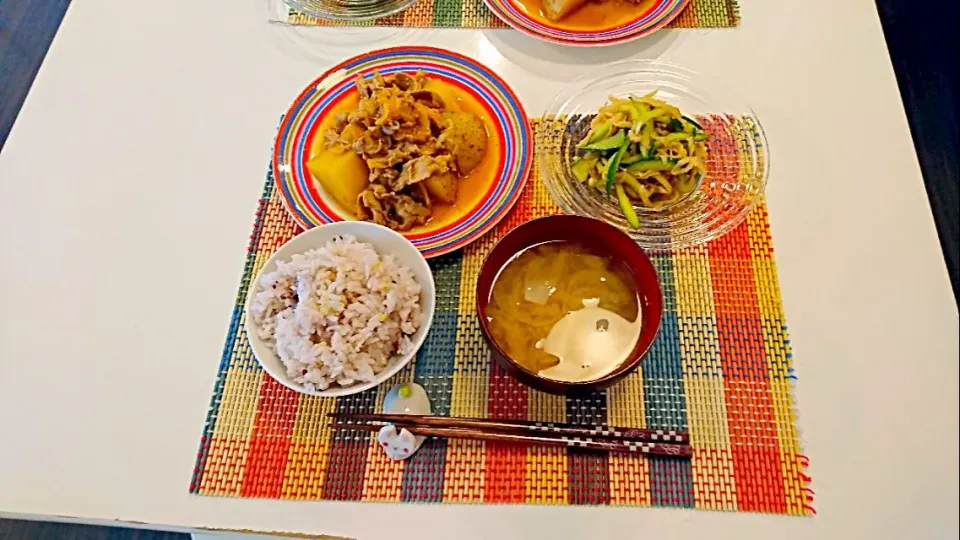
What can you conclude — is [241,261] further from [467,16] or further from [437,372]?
[467,16]

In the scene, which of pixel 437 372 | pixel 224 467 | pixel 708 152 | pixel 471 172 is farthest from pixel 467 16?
pixel 224 467

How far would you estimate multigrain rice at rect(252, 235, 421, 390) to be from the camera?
1159 millimetres

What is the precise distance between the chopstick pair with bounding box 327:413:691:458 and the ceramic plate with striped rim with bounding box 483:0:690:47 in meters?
0.99

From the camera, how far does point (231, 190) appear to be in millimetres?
1543

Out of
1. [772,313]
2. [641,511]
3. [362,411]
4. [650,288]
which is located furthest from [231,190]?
[772,313]

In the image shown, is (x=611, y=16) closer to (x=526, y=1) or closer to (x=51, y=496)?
(x=526, y=1)

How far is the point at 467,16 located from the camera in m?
1.77

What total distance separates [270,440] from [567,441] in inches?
22.9

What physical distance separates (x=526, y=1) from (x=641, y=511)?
133 centimetres

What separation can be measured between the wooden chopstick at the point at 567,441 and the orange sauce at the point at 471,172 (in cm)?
44

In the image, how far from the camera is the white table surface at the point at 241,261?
1.16 metres

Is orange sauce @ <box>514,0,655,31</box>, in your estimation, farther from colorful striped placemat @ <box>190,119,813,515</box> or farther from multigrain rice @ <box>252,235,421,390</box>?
multigrain rice @ <box>252,235,421,390</box>

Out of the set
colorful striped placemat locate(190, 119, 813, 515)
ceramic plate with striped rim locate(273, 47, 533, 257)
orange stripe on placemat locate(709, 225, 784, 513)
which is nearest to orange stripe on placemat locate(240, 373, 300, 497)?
colorful striped placemat locate(190, 119, 813, 515)

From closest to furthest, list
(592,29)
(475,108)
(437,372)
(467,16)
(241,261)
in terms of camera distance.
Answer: (437,372) < (241,261) < (475,108) < (592,29) < (467,16)
